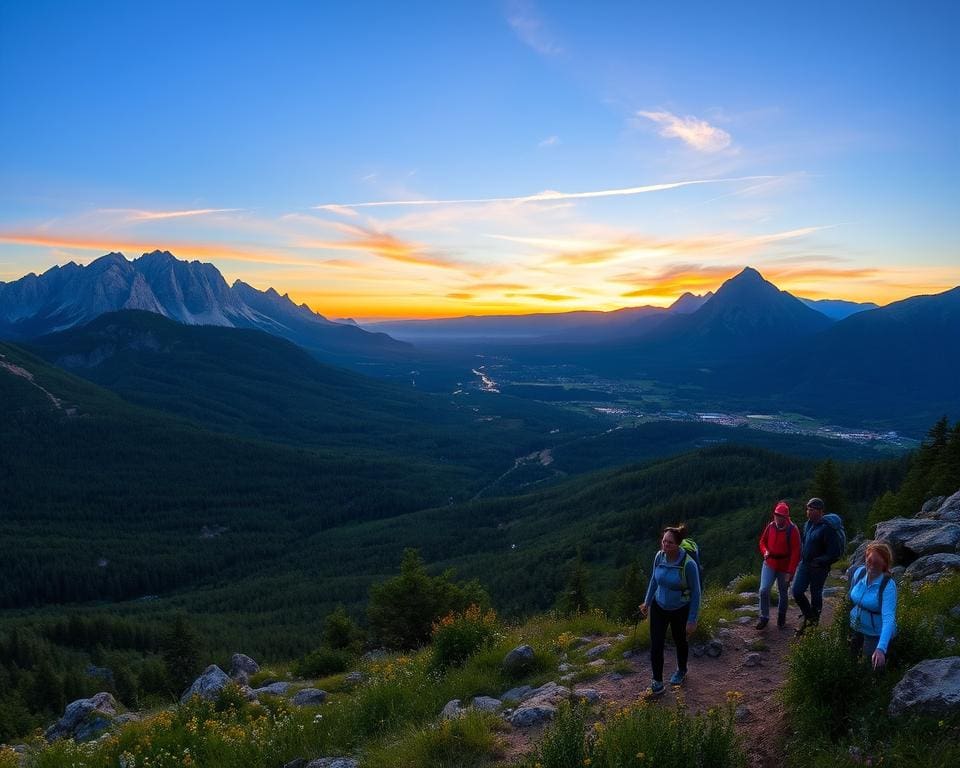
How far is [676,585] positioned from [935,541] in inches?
349

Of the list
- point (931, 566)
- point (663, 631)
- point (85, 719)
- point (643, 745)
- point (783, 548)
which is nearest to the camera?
point (643, 745)

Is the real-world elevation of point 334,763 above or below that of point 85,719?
above

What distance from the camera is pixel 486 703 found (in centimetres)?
940

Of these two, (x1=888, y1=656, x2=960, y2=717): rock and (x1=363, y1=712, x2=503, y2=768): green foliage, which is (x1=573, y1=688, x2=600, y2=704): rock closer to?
(x1=363, y1=712, x2=503, y2=768): green foliage

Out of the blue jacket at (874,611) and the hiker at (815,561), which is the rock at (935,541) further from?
the blue jacket at (874,611)

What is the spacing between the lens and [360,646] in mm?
21188

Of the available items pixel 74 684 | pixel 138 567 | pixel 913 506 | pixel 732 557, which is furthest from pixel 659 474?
pixel 138 567

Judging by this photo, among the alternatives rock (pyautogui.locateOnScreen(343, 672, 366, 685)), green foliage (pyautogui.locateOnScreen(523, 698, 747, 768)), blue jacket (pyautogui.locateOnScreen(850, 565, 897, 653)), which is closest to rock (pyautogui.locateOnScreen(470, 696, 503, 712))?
green foliage (pyautogui.locateOnScreen(523, 698, 747, 768))

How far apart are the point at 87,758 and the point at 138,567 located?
14645 cm

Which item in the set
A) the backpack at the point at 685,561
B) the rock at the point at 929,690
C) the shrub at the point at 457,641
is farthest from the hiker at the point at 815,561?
the shrub at the point at 457,641

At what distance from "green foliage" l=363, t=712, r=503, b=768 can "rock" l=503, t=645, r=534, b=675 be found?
9.86ft

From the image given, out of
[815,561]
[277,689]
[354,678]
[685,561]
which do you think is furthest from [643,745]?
[277,689]

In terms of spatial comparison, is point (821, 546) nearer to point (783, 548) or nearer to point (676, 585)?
point (783, 548)

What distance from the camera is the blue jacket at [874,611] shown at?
22.5 feet
